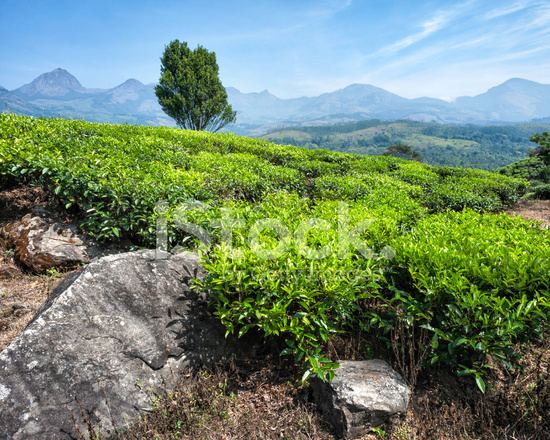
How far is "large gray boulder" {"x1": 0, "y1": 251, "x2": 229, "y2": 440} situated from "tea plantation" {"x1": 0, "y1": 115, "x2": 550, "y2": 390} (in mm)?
457

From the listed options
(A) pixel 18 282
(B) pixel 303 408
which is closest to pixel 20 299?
(A) pixel 18 282

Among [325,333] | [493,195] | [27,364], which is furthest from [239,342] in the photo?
[493,195]

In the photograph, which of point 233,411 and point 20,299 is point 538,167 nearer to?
point 233,411

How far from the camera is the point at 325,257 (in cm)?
400

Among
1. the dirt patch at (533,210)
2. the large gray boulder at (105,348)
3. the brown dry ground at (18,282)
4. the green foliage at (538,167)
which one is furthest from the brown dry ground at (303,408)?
the green foliage at (538,167)

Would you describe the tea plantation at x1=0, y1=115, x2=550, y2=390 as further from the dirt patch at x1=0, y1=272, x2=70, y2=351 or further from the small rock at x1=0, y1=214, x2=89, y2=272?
the dirt patch at x1=0, y1=272, x2=70, y2=351

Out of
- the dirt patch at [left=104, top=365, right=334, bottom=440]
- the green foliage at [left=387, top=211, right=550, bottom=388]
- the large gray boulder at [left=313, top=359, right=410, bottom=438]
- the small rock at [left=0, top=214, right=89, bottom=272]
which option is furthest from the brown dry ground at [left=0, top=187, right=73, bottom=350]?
the green foliage at [left=387, top=211, right=550, bottom=388]

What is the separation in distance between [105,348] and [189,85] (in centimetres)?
4015

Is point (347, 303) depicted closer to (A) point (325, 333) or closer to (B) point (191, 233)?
(A) point (325, 333)

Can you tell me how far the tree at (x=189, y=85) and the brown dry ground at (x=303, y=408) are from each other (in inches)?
1533

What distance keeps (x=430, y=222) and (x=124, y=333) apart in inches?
189

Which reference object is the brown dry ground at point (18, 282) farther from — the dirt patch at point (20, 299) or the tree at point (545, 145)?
the tree at point (545, 145)

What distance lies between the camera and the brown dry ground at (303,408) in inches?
132

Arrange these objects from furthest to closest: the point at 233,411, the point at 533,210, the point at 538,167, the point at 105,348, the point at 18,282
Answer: the point at 538,167 → the point at 533,210 → the point at 18,282 → the point at 233,411 → the point at 105,348
